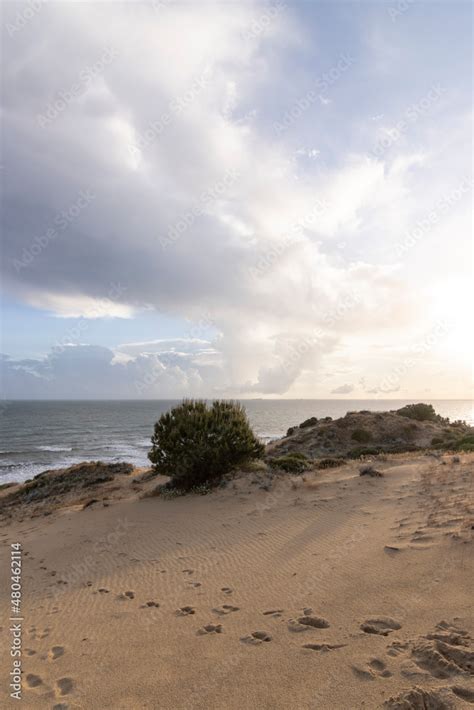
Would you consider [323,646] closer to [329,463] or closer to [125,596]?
[125,596]

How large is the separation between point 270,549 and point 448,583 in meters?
4.05

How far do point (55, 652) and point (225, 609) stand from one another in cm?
261

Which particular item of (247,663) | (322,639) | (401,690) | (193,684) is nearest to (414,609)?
(322,639)

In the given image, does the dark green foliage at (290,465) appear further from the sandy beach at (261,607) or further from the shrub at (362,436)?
the shrub at (362,436)

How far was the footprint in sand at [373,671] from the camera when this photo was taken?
4.51 metres

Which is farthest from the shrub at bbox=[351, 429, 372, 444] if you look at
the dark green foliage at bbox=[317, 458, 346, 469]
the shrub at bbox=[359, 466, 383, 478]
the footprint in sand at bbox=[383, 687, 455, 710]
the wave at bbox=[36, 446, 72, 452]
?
the wave at bbox=[36, 446, 72, 452]

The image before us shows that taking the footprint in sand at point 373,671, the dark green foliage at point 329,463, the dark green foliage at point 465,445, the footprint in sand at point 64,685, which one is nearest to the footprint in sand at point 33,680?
the footprint in sand at point 64,685

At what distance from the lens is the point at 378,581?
6953 millimetres

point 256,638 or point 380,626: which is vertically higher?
point 380,626

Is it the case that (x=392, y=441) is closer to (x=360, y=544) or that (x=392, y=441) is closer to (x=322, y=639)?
(x=360, y=544)

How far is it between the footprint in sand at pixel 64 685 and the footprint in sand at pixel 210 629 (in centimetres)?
179

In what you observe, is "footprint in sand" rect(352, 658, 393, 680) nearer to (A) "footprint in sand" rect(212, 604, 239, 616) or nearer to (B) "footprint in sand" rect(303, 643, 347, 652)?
(B) "footprint in sand" rect(303, 643, 347, 652)

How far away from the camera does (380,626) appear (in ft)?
18.4

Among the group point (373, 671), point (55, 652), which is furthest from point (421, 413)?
point (55, 652)
